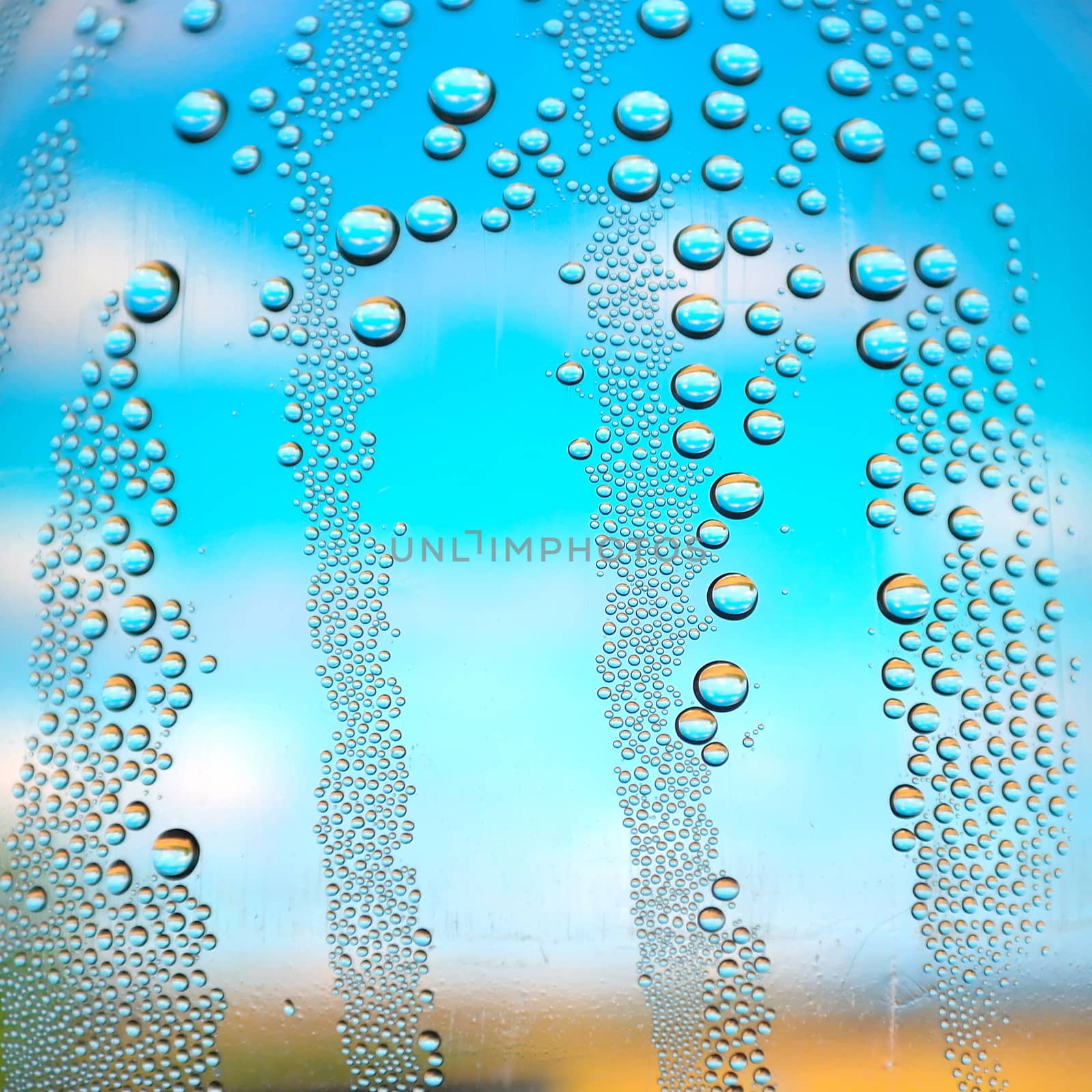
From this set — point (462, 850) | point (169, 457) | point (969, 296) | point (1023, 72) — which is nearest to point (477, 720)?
point (462, 850)

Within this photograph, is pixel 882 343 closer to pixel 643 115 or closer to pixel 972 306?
pixel 972 306

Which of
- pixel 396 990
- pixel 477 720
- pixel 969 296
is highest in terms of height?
pixel 969 296

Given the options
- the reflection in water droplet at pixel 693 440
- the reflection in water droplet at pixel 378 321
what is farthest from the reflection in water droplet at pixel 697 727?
the reflection in water droplet at pixel 378 321

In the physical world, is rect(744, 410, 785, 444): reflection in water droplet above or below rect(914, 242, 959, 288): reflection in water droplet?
below

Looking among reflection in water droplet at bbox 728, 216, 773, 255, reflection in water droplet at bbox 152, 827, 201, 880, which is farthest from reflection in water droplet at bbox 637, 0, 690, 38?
reflection in water droplet at bbox 152, 827, 201, 880

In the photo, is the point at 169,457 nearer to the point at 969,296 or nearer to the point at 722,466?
the point at 722,466

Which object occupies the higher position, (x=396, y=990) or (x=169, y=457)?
(x=169, y=457)

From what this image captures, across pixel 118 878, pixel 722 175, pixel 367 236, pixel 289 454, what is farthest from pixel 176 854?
pixel 722 175

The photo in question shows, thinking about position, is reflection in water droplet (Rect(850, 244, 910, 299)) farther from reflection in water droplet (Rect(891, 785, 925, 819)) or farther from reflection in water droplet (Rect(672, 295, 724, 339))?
reflection in water droplet (Rect(891, 785, 925, 819))
